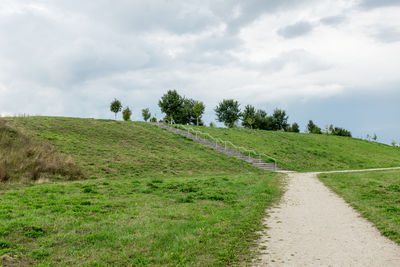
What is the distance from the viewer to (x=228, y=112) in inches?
2987

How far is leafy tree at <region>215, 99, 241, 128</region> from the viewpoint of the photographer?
75938 millimetres

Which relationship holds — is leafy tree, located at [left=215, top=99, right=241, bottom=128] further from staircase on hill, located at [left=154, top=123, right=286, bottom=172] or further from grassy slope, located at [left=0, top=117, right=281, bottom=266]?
grassy slope, located at [left=0, top=117, right=281, bottom=266]

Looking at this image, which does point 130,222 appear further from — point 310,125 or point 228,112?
point 310,125

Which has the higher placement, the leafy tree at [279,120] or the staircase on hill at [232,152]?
the leafy tree at [279,120]

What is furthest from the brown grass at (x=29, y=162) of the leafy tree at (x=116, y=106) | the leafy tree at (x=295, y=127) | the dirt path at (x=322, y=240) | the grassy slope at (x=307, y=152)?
the leafy tree at (x=295, y=127)

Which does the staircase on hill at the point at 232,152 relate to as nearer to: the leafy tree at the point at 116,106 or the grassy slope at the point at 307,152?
the grassy slope at the point at 307,152

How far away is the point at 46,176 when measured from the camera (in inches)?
589

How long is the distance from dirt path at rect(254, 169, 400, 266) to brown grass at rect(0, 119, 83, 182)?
12.1 meters

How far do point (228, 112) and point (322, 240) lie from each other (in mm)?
70177

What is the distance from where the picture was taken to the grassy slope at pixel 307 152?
103ft

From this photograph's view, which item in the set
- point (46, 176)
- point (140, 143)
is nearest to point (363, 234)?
point (46, 176)

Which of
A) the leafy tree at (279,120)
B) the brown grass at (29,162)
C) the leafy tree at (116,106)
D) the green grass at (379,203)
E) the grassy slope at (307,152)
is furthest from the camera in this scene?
the leafy tree at (279,120)

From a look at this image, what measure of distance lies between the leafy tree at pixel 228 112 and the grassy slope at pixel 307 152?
30649mm

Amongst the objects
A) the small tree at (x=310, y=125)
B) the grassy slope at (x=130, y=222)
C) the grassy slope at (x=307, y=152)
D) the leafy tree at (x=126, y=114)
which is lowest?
the grassy slope at (x=130, y=222)
